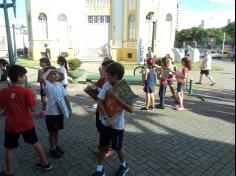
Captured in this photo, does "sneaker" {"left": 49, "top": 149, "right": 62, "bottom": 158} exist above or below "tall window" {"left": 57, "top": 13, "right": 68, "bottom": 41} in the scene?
below

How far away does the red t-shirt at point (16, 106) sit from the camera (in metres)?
3.30

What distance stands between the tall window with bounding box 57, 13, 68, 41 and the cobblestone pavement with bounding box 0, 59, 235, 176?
19.6 m

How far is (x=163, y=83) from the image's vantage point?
7.18 metres

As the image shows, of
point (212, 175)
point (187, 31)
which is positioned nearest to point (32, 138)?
point (212, 175)

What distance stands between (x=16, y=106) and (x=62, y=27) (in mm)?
23696

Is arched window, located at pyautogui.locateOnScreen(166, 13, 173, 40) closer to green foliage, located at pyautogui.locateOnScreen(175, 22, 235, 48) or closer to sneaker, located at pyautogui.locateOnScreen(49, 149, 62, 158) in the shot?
sneaker, located at pyautogui.locateOnScreen(49, 149, 62, 158)

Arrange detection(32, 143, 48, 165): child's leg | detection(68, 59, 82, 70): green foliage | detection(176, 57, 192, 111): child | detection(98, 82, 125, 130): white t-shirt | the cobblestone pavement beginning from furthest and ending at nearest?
detection(68, 59, 82, 70): green foliage, detection(176, 57, 192, 111): child, the cobblestone pavement, detection(32, 143, 48, 165): child's leg, detection(98, 82, 125, 130): white t-shirt

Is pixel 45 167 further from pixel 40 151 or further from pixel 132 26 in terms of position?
pixel 132 26

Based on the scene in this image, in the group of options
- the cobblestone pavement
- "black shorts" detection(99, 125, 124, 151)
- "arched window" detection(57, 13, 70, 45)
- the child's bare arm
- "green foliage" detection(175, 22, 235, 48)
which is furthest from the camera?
"green foliage" detection(175, 22, 235, 48)

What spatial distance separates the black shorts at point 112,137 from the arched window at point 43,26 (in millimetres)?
23428

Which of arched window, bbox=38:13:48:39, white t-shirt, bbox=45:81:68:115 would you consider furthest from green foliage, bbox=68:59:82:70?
arched window, bbox=38:13:48:39

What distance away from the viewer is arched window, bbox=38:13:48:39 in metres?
24.6

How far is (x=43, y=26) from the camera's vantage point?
2486 cm

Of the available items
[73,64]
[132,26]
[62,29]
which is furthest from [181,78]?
[62,29]
